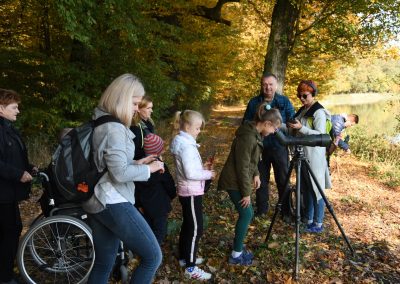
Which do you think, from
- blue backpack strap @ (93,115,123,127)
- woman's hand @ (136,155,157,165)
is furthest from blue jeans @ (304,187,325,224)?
blue backpack strap @ (93,115,123,127)

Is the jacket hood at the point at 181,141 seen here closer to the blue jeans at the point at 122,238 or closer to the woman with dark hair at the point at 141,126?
the woman with dark hair at the point at 141,126

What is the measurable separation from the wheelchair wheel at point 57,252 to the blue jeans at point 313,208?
2.85 meters

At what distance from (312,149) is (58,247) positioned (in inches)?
123

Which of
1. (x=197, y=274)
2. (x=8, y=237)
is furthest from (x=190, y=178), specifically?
(x=8, y=237)

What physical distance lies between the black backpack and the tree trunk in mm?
5596

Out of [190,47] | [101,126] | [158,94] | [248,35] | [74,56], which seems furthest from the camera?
[248,35]

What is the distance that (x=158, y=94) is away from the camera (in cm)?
799

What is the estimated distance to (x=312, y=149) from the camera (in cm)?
457

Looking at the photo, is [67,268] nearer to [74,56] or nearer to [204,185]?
[204,185]

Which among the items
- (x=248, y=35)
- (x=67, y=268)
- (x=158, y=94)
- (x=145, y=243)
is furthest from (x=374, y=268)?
(x=248, y=35)

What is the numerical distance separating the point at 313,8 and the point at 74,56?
539cm

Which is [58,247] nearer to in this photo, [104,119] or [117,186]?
[117,186]

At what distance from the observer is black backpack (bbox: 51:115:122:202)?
→ 2.37 m

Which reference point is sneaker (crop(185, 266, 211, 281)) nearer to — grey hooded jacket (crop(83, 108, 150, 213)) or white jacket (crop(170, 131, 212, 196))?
white jacket (crop(170, 131, 212, 196))
